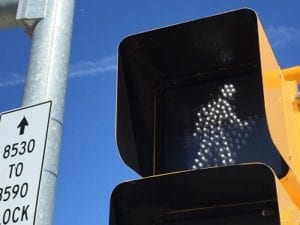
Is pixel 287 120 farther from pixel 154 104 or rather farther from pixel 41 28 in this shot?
pixel 41 28

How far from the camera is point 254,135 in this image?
240 centimetres

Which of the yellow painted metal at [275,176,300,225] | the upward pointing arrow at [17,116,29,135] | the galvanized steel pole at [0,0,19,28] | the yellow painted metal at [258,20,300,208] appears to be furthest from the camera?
the galvanized steel pole at [0,0,19,28]

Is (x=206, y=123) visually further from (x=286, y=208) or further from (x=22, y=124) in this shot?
(x=22, y=124)

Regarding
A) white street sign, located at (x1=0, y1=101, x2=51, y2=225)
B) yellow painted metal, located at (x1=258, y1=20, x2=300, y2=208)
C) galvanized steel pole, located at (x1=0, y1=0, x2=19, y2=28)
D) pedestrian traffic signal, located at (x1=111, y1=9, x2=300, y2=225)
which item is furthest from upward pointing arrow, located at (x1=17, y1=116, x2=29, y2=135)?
yellow painted metal, located at (x1=258, y1=20, x2=300, y2=208)

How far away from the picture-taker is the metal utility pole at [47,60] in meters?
2.57

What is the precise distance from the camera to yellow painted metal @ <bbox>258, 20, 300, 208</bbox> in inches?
83.4

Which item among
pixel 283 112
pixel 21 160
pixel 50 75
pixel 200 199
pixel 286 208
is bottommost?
pixel 286 208

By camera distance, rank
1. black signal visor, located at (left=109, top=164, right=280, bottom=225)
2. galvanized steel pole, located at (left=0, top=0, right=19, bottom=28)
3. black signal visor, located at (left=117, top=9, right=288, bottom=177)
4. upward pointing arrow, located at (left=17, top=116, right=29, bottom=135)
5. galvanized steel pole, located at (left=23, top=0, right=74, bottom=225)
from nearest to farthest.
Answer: black signal visor, located at (left=109, top=164, right=280, bottom=225) → black signal visor, located at (left=117, top=9, right=288, bottom=177) → galvanized steel pole, located at (left=23, top=0, right=74, bottom=225) → upward pointing arrow, located at (left=17, top=116, right=29, bottom=135) → galvanized steel pole, located at (left=0, top=0, right=19, bottom=28)

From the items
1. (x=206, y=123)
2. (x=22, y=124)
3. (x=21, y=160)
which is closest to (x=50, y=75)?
(x=22, y=124)

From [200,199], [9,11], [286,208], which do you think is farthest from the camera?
[9,11]

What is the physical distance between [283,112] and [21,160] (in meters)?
1.14

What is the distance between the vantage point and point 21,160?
103 inches

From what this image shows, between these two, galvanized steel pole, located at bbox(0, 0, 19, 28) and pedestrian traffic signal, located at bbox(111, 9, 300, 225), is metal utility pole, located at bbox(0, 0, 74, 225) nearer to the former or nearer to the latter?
galvanized steel pole, located at bbox(0, 0, 19, 28)

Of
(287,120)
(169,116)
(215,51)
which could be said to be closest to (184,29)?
(215,51)
